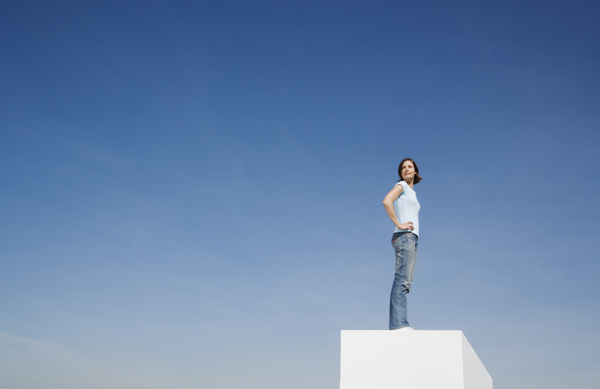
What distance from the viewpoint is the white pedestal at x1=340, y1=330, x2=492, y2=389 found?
18.0 feet

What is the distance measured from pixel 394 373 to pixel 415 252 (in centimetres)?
154

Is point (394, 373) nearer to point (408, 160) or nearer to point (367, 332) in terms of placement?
point (367, 332)

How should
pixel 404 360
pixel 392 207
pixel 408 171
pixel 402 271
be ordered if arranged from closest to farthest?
pixel 404 360, pixel 402 271, pixel 392 207, pixel 408 171

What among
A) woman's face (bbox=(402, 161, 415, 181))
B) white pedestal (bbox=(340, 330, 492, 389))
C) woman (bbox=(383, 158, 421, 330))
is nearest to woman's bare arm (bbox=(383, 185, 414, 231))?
woman (bbox=(383, 158, 421, 330))

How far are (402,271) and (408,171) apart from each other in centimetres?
143

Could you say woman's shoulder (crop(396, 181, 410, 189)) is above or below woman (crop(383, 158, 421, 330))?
above

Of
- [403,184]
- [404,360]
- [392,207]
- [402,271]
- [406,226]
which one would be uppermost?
[403,184]

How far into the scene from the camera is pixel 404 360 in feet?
18.5

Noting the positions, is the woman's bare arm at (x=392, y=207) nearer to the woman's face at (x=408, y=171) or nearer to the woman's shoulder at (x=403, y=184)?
the woman's shoulder at (x=403, y=184)

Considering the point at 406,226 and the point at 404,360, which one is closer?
the point at 404,360

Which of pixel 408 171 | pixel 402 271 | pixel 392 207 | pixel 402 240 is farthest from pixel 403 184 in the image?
pixel 402 271

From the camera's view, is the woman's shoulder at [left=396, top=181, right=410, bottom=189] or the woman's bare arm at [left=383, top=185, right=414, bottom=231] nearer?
the woman's bare arm at [left=383, top=185, right=414, bottom=231]

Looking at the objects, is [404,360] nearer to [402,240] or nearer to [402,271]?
[402,271]

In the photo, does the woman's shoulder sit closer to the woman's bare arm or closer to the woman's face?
the woman's bare arm
